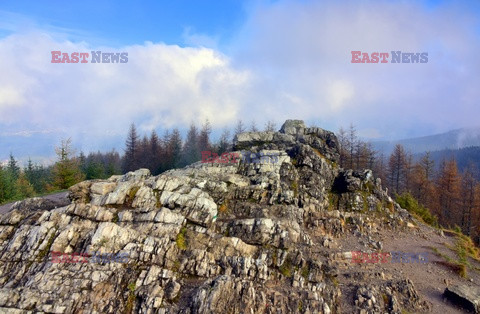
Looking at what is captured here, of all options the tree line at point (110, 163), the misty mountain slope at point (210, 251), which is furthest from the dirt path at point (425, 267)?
the tree line at point (110, 163)

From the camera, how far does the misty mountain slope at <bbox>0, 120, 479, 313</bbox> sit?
555 inches

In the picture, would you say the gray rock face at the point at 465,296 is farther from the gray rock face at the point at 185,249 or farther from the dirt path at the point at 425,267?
the gray rock face at the point at 185,249

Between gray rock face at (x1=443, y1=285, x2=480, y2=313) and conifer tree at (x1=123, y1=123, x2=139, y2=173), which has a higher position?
conifer tree at (x1=123, y1=123, x2=139, y2=173)

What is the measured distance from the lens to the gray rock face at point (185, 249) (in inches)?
551

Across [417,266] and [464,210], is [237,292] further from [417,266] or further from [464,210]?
[464,210]

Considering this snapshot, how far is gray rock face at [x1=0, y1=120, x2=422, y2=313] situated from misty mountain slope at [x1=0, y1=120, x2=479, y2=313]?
6 cm

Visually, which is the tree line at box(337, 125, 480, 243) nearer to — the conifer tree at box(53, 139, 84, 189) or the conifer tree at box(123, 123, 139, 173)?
the conifer tree at box(123, 123, 139, 173)

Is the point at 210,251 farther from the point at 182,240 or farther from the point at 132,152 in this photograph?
the point at 132,152

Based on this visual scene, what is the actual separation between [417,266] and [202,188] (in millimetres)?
19254

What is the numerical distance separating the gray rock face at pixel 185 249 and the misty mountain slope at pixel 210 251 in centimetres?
6

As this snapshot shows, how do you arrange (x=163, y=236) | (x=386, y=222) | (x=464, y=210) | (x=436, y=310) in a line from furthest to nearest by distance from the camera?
(x=464, y=210) → (x=386, y=222) → (x=163, y=236) → (x=436, y=310)

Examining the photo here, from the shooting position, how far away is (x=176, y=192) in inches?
837

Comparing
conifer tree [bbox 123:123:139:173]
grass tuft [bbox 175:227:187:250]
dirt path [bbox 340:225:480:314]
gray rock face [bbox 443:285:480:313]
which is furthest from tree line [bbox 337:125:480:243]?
conifer tree [bbox 123:123:139:173]

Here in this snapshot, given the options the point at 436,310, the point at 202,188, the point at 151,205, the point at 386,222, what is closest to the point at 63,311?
the point at 151,205
